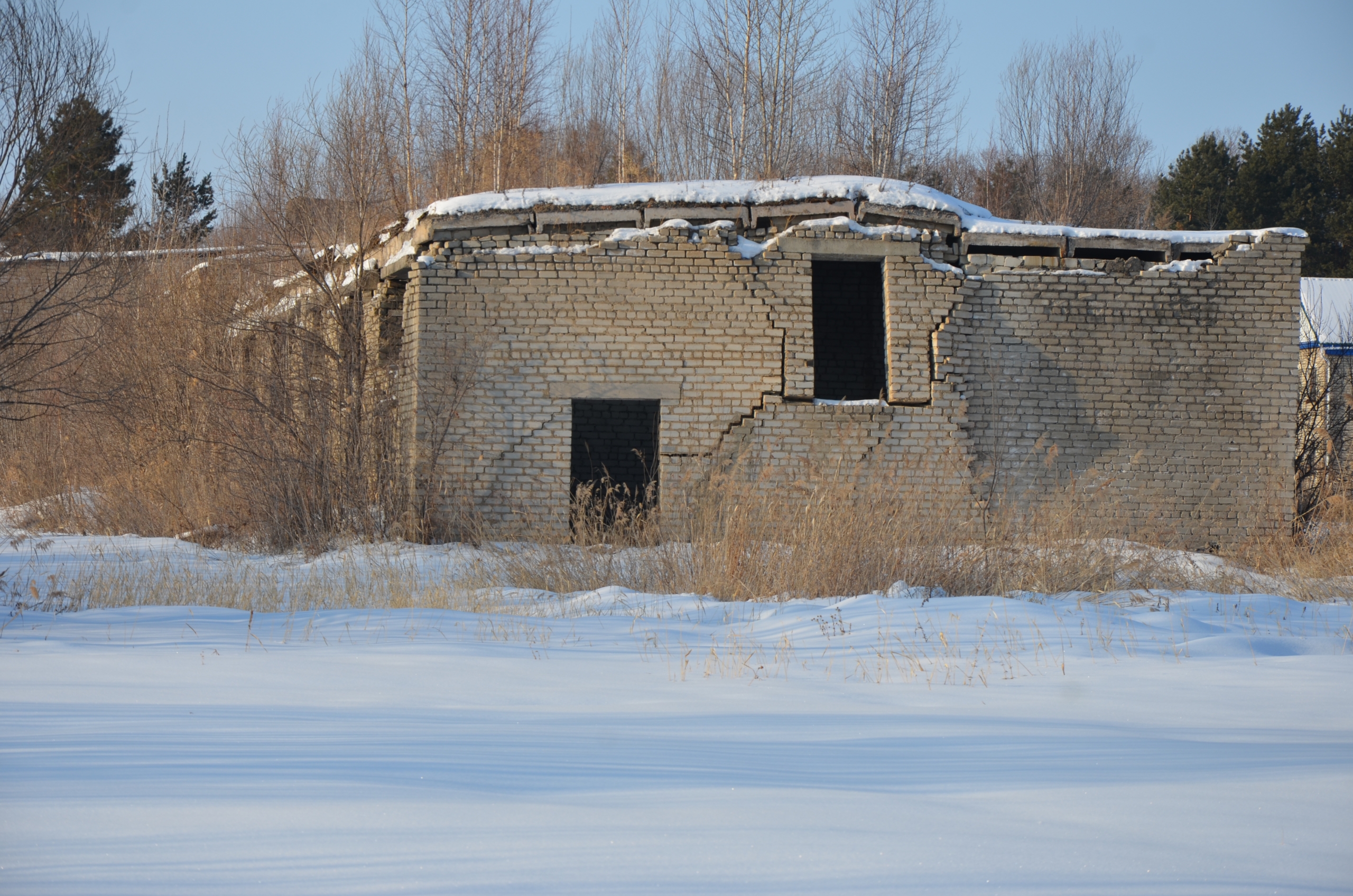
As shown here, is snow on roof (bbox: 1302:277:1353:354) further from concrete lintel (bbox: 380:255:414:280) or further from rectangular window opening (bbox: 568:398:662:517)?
concrete lintel (bbox: 380:255:414:280)

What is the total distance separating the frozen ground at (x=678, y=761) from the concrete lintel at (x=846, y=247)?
237 inches

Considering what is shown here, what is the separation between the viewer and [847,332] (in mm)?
13875

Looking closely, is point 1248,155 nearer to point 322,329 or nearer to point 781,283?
point 781,283

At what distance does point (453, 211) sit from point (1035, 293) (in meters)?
6.40

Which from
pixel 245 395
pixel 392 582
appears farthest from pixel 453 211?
pixel 392 582

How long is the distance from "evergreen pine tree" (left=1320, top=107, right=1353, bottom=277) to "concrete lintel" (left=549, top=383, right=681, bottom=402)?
25557 millimetres

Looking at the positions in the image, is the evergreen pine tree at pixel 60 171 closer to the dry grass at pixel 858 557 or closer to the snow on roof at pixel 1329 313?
the dry grass at pixel 858 557

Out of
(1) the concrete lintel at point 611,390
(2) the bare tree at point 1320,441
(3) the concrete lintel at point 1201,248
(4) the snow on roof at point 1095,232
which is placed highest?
(4) the snow on roof at point 1095,232

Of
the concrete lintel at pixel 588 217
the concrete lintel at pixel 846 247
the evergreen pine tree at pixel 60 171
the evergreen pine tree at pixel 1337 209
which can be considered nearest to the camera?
the evergreen pine tree at pixel 60 171

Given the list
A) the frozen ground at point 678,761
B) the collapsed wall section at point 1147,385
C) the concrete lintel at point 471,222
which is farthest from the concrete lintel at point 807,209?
A: the frozen ground at point 678,761

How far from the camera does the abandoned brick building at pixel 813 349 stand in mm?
10602

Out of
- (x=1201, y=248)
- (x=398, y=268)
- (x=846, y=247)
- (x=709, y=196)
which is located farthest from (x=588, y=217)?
(x=1201, y=248)

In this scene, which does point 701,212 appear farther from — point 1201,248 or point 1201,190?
point 1201,190

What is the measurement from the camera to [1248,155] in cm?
2939
